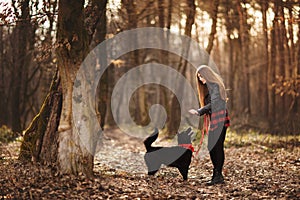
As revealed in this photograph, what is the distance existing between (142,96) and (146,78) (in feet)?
4.47

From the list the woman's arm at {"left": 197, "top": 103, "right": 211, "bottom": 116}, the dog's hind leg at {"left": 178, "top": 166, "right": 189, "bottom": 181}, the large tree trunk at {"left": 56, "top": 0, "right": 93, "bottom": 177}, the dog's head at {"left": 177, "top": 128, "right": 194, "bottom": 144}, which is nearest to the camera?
the large tree trunk at {"left": 56, "top": 0, "right": 93, "bottom": 177}

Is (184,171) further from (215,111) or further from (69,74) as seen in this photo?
(69,74)

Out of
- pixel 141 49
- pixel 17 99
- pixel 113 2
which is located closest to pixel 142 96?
pixel 141 49

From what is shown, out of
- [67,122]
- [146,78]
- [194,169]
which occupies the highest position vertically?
[146,78]

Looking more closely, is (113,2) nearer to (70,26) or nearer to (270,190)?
(70,26)

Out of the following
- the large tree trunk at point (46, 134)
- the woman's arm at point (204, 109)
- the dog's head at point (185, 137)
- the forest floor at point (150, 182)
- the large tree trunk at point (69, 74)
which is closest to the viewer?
the forest floor at point (150, 182)

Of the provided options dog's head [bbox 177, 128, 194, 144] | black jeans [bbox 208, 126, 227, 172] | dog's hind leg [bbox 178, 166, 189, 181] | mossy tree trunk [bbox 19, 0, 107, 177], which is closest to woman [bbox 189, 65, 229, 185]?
black jeans [bbox 208, 126, 227, 172]

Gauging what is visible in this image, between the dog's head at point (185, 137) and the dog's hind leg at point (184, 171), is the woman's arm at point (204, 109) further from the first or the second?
the dog's hind leg at point (184, 171)

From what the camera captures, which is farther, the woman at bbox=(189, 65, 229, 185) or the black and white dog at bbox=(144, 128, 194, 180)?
the black and white dog at bbox=(144, 128, 194, 180)

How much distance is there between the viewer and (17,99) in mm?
19125

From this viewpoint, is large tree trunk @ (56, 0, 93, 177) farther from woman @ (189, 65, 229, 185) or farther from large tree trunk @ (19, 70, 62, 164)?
woman @ (189, 65, 229, 185)

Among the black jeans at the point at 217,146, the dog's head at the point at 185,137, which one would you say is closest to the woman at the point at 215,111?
the black jeans at the point at 217,146

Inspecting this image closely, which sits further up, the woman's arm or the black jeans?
the woman's arm

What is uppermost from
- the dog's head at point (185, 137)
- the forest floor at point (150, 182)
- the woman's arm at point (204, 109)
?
the woman's arm at point (204, 109)
